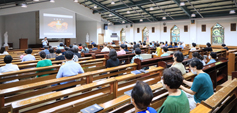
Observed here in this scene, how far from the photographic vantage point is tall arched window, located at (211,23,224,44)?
1314 cm

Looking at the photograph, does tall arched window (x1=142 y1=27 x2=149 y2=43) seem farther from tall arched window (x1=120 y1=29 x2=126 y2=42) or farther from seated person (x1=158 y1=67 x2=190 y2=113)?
seated person (x1=158 y1=67 x2=190 y2=113)

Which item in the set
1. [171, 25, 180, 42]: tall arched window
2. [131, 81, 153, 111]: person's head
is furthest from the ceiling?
[131, 81, 153, 111]: person's head

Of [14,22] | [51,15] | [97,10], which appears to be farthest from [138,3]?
[14,22]

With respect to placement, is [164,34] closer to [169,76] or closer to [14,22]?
[14,22]

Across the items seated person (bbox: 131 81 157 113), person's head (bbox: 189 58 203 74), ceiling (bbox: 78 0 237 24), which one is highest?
ceiling (bbox: 78 0 237 24)

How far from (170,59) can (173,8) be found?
900 centimetres

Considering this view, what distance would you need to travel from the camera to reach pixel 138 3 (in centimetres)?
1235

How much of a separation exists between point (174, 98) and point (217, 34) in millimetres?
14338

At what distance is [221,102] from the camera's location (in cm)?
176

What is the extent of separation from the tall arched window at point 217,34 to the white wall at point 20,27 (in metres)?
15.6

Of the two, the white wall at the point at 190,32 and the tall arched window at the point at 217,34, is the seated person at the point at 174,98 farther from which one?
the tall arched window at the point at 217,34

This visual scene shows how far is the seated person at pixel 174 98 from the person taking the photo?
1.41 metres

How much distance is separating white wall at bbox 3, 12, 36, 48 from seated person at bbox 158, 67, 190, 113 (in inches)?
600

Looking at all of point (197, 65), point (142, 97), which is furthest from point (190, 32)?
point (142, 97)
